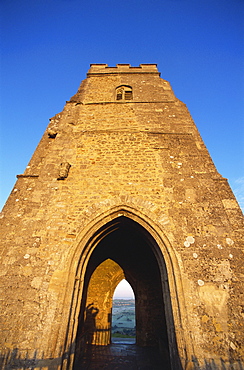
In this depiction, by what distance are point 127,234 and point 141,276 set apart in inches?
111

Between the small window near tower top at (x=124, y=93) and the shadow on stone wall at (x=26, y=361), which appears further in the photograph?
the small window near tower top at (x=124, y=93)

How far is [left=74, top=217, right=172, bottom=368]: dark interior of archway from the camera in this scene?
7441 mm

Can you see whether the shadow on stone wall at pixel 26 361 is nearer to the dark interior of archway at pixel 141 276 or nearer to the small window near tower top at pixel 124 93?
the dark interior of archway at pixel 141 276

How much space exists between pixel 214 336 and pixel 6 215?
541 centimetres

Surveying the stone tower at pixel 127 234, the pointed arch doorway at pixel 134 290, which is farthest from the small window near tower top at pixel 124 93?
the pointed arch doorway at pixel 134 290

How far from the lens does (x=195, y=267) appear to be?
4242 mm

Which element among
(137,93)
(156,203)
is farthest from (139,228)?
(137,93)

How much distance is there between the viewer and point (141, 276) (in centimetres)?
852

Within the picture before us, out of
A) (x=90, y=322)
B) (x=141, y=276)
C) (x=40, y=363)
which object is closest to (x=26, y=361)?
(x=40, y=363)

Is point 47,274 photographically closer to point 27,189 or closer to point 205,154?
point 27,189

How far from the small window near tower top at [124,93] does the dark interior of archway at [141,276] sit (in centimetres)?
636

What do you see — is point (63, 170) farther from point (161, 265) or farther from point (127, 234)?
point (161, 265)

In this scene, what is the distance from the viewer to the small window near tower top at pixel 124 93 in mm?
9062

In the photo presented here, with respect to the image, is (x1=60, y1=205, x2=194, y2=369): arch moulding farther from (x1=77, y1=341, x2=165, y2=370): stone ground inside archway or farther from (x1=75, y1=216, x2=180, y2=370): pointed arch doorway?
(x1=77, y1=341, x2=165, y2=370): stone ground inside archway
